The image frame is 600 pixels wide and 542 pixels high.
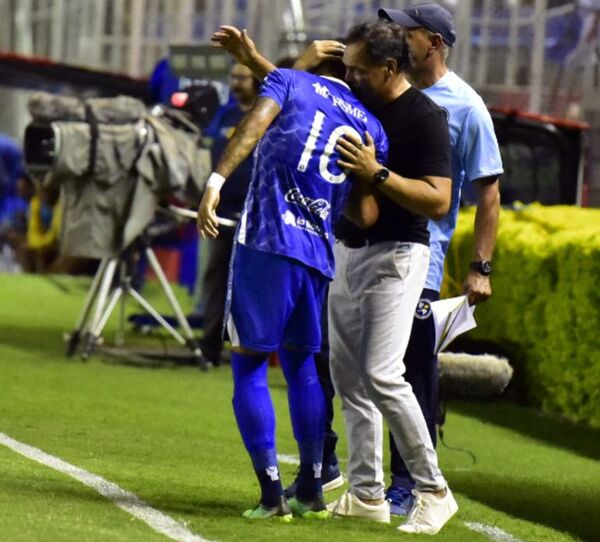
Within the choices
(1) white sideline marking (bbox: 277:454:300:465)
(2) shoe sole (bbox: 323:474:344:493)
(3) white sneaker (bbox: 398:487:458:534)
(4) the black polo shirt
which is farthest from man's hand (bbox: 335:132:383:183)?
(1) white sideline marking (bbox: 277:454:300:465)

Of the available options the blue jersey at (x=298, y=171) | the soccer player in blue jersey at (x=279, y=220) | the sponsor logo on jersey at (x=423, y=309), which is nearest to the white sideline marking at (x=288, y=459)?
the sponsor logo on jersey at (x=423, y=309)

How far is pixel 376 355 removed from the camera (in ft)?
22.9

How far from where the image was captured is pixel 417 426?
7.00 m

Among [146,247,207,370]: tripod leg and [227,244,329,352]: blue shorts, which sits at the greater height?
[227,244,329,352]: blue shorts

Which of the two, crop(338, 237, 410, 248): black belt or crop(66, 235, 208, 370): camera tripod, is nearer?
crop(338, 237, 410, 248): black belt

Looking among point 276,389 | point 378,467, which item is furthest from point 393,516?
point 276,389

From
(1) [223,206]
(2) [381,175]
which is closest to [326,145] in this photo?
(2) [381,175]

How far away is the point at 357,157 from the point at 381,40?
1.52ft

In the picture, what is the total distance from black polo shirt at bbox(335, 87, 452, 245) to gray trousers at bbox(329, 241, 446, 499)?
60 millimetres

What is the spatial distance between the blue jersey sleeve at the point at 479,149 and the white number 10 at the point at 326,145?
91 centimetres

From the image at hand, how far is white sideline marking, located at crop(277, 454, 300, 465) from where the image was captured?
9258mm

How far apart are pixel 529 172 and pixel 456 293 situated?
3860 mm

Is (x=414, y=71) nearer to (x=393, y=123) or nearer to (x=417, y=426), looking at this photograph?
(x=393, y=123)

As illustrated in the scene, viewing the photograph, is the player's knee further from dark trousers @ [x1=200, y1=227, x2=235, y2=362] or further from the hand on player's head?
dark trousers @ [x1=200, y1=227, x2=235, y2=362]
